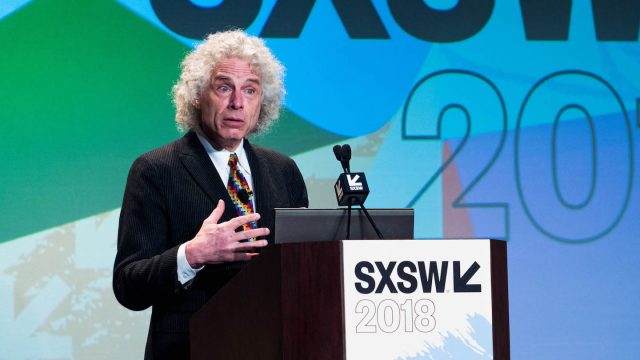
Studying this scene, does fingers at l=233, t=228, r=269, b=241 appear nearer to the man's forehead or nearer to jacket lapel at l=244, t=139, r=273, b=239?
jacket lapel at l=244, t=139, r=273, b=239

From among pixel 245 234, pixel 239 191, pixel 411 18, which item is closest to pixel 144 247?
pixel 239 191

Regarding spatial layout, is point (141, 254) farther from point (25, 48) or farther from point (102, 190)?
point (25, 48)

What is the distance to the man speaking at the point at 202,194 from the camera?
6.50ft

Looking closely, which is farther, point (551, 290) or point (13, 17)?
point (551, 290)

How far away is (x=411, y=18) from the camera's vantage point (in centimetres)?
383

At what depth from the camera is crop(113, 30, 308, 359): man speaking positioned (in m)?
1.98

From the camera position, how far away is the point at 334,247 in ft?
5.12

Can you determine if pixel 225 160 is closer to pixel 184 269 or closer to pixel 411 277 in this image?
pixel 184 269

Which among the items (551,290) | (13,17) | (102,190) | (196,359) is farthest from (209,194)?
(551,290)

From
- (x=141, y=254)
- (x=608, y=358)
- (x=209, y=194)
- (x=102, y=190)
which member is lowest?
(x=608, y=358)

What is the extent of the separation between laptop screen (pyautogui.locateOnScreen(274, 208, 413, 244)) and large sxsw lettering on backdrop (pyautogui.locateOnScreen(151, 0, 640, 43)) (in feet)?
6.25

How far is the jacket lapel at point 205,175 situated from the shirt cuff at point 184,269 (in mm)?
284

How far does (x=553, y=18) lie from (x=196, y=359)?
105 inches

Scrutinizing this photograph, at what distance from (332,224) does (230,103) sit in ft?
2.01
